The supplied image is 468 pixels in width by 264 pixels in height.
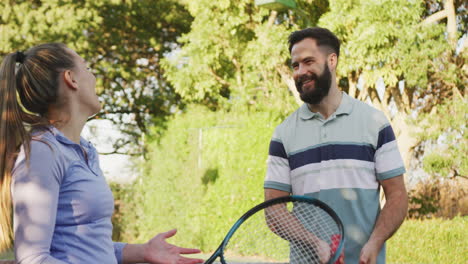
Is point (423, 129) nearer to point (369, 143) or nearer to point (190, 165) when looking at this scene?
point (190, 165)

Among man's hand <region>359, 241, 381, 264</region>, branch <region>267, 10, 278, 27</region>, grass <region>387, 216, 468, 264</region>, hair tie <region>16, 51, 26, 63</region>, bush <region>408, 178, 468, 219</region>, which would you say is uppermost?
branch <region>267, 10, 278, 27</region>

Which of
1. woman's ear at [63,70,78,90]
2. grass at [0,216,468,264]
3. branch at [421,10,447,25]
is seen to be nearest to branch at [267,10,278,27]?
branch at [421,10,447,25]

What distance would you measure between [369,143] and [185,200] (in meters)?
12.2

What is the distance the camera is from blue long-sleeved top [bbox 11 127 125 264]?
182 cm

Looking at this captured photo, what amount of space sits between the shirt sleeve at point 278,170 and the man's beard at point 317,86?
0.26 m

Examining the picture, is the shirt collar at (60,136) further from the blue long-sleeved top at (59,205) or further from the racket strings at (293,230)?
the racket strings at (293,230)

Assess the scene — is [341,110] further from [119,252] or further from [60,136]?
[60,136]

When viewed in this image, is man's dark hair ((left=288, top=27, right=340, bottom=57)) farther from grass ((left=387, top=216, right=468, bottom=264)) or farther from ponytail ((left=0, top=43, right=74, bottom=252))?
grass ((left=387, top=216, right=468, bottom=264))

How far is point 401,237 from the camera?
11.6 metres

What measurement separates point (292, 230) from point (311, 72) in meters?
0.82

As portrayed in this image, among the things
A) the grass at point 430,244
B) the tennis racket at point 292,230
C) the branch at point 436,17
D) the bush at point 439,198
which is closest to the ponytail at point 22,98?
the tennis racket at point 292,230

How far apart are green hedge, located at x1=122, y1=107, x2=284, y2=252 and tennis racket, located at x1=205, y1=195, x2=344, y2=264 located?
975 cm

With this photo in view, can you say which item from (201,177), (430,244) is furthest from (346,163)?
(201,177)

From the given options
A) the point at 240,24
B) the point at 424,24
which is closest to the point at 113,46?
the point at 240,24
